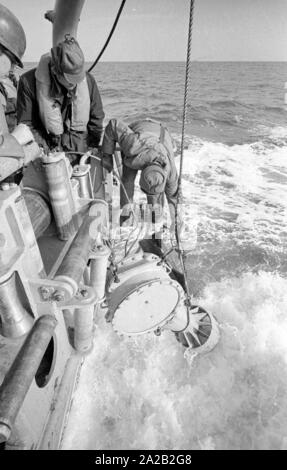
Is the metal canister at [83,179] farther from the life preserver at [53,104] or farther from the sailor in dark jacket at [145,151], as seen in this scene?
the life preserver at [53,104]

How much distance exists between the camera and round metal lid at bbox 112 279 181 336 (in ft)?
7.45

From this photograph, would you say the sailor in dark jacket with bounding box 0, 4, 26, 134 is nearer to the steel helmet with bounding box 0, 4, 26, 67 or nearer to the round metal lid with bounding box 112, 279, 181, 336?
the steel helmet with bounding box 0, 4, 26, 67

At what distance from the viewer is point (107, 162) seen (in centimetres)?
360

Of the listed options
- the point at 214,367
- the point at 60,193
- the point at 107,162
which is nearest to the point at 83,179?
the point at 60,193

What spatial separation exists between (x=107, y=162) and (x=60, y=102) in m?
0.79

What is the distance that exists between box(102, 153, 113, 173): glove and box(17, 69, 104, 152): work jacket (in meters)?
0.29

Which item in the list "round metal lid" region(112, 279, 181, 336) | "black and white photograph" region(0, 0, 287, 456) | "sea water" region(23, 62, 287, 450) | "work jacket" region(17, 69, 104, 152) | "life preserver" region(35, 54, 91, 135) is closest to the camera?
"black and white photograph" region(0, 0, 287, 456)

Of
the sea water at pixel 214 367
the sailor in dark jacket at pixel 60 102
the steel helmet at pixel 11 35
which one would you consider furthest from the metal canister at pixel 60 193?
the sea water at pixel 214 367

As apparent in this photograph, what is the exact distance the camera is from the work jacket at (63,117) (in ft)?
10.9

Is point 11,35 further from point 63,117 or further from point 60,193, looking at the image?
point 60,193

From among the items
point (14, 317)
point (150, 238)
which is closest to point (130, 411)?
point (150, 238)

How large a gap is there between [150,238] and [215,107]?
1443cm

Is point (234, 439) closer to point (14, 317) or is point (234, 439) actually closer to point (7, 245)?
point (14, 317)

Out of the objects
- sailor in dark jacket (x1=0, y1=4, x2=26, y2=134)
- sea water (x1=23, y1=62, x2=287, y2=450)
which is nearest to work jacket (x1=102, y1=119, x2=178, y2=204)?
sailor in dark jacket (x1=0, y1=4, x2=26, y2=134)
